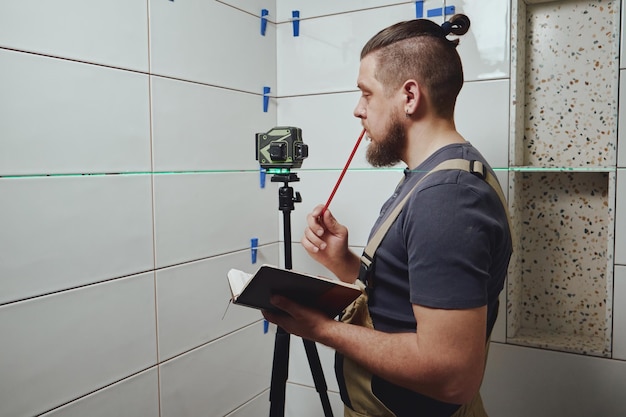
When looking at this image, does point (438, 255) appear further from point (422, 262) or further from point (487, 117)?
point (487, 117)

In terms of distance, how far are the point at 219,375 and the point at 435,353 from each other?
1.10 m

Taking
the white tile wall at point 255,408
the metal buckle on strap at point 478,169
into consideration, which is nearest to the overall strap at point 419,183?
the metal buckle on strap at point 478,169

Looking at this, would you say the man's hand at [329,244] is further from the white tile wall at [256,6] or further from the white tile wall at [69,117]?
the white tile wall at [256,6]

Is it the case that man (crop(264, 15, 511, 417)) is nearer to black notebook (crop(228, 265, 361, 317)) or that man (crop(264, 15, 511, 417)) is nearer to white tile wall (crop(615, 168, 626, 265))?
black notebook (crop(228, 265, 361, 317))

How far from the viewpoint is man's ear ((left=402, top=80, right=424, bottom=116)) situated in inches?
40.1

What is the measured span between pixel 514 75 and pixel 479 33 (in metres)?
0.17

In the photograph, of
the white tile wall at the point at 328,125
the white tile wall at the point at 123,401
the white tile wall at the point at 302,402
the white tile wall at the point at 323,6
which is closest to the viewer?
the white tile wall at the point at 123,401

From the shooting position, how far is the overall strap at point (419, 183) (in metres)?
0.90

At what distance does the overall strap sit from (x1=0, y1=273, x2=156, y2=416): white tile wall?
2.31ft

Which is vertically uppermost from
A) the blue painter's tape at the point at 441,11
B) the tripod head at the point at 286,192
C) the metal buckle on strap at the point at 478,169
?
the blue painter's tape at the point at 441,11

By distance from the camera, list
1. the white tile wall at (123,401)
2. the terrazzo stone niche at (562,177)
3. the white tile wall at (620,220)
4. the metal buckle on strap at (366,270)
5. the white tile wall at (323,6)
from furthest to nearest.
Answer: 1. the white tile wall at (323,6)
2. the terrazzo stone niche at (562,177)
3. the white tile wall at (620,220)
4. the white tile wall at (123,401)
5. the metal buckle on strap at (366,270)

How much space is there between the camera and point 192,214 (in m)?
1.59

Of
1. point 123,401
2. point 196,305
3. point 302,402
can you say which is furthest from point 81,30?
point 302,402

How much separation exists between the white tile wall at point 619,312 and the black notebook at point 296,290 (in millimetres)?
909
